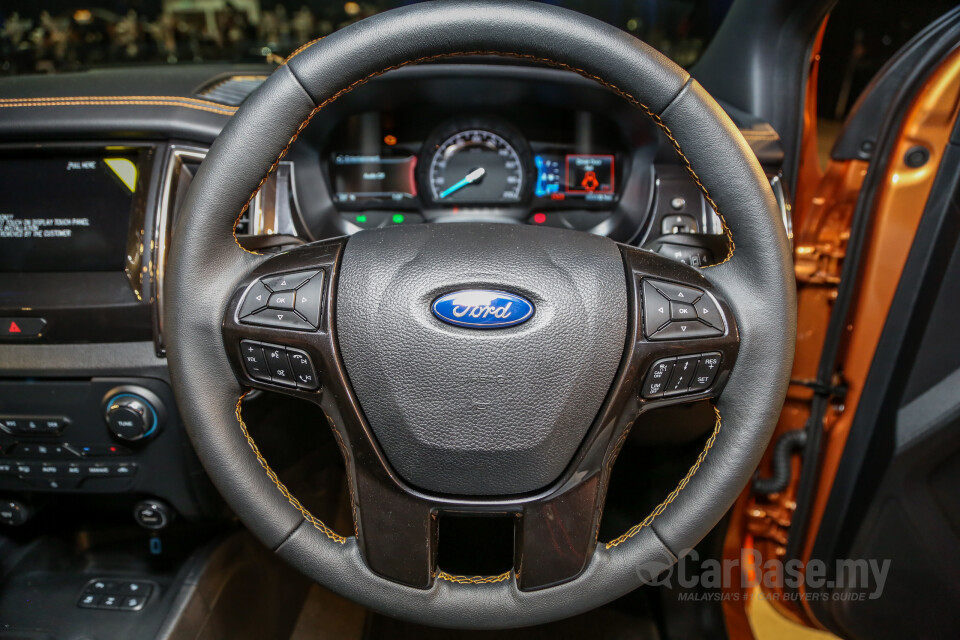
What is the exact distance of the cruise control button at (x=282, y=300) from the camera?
2.31ft

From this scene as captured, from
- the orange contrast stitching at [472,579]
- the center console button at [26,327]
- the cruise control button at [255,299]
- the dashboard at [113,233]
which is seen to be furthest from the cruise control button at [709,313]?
the center console button at [26,327]

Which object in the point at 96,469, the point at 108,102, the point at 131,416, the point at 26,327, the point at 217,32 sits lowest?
the point at 96,469

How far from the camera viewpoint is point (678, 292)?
707mm

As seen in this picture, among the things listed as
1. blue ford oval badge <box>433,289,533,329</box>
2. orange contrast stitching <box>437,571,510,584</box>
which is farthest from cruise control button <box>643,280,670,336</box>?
orange contrast stitching <box>437,571,510,584</box>

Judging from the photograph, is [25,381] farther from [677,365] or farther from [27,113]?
[677,365]

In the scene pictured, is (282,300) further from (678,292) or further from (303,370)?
(678,292)

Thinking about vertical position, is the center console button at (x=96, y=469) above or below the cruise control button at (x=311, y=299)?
below

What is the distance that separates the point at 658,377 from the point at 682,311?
8 cm

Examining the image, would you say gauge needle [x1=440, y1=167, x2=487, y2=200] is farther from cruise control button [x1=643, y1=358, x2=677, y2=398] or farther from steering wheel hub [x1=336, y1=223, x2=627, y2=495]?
cruise control button [x1=643, y1=358, x2=677, y2=398]

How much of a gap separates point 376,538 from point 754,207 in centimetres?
55

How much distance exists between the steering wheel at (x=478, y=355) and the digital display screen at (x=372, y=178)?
610mm

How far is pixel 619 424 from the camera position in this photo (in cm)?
72

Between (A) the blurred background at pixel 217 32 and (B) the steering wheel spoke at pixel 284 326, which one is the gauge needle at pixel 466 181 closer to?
(A) the blurred background at pixel 217 32

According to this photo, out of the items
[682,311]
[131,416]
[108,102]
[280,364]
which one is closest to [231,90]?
[108,102]
